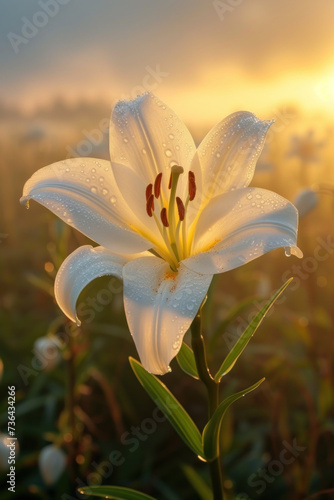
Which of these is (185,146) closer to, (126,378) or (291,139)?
(126,378)

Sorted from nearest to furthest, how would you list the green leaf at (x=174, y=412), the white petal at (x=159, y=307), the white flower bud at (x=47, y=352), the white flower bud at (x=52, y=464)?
the white petal at (x=159, y=307), the green leaf at (x=174, y=412), the white flower bud at (x=52, y=464), the white flower bud at (x=47, y=352)

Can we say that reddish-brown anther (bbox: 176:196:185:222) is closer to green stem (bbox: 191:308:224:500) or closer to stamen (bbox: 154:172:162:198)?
stamen (bbox: 154:172:162:198)

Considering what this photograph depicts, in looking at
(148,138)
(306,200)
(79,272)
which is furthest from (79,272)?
(306,200)

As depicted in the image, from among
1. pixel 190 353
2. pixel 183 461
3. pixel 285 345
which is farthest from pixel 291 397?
pixel 190 353

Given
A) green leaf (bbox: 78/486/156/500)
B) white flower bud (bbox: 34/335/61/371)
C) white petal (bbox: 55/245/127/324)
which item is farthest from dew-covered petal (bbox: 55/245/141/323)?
white flower bud (bbox: 34/335/61/371)

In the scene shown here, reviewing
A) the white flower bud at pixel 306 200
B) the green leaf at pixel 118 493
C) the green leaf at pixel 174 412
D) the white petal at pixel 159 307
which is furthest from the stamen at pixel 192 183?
the white flower bud at pixel 306 200

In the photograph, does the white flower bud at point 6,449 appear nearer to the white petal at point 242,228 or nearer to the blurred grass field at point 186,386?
the blurred grass field at point 186,386
